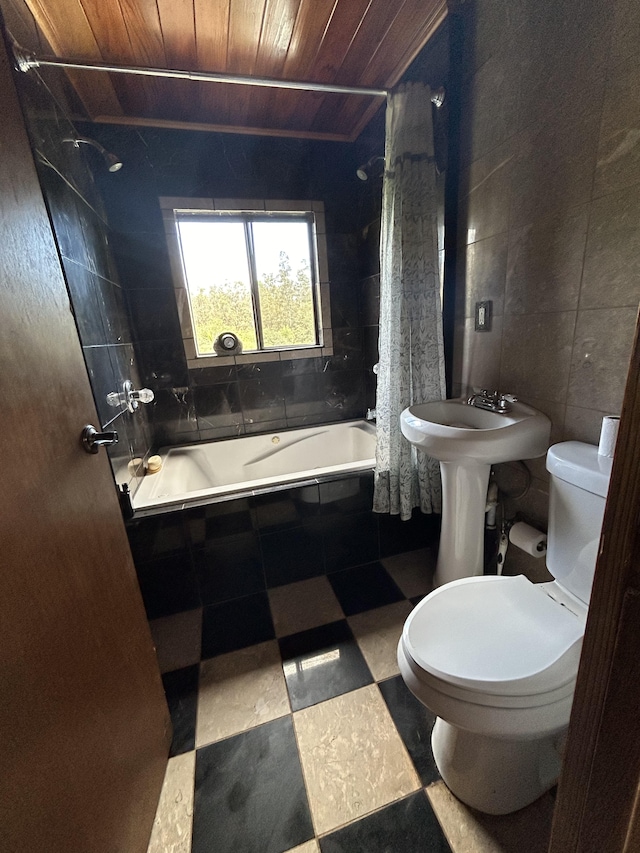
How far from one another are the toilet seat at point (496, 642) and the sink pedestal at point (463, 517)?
30 centimetres

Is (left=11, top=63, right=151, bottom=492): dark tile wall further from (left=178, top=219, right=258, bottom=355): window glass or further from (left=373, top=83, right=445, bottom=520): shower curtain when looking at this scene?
(left=373, top=83, right=445, bottom=520): shower curtain

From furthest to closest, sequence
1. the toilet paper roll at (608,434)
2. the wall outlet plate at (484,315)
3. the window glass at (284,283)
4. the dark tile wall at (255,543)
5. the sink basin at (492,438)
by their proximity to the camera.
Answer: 1. the window glass at (284,283)
2. the dark tile wall at (255,543)
3. the wall outlet plate at (484,315)
4. the sink basin at (492,438)
5. the toilet paper roll at (608,434)

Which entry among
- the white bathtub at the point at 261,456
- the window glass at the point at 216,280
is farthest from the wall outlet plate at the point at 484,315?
the window glass at the point at 216,280

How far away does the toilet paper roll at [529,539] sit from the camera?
1.20m

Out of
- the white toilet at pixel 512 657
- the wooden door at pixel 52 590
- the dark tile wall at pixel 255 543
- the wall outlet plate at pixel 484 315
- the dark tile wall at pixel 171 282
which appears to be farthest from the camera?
the dark tile wall at pixel 171 282

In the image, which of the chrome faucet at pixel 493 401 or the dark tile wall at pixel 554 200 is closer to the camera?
the dark tile wall at pixel 554 200

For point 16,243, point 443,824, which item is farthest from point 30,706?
point 443,824

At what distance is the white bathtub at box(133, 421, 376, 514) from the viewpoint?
2107mm

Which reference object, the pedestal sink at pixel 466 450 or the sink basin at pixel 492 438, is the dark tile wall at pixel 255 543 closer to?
the pedestal sink at pixel 466 450

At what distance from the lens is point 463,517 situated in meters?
1.34

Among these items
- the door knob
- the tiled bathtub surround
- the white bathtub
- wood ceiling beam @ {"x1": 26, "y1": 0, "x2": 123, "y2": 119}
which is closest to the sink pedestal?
the tiled bathtub surround

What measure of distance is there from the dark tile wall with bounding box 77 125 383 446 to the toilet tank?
179 cm

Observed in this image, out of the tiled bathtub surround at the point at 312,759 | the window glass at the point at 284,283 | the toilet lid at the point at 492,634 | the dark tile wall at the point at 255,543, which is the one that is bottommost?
the tiled bathtub surround at the point at 312,759

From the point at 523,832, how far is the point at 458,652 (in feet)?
1.59
